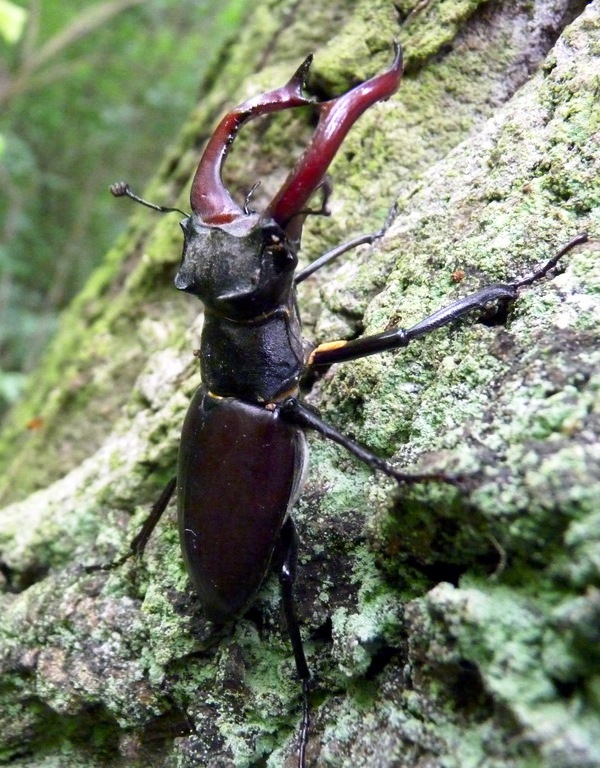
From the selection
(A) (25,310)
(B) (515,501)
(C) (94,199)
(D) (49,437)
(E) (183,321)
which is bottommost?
(A) (25,310)

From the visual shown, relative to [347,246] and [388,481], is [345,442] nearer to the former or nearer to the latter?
[388,481]

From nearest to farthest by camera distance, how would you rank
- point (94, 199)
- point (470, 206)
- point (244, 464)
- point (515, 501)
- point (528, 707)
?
point (528, 707) < point (515, 501) < point (244, 464) < point (470, 206) < point (94, 199)

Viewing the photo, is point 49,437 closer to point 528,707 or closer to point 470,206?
point 470,206

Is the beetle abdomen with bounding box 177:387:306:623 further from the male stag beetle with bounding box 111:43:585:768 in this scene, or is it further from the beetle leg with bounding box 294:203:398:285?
the beetle leg with bounding box 294:203:398:285

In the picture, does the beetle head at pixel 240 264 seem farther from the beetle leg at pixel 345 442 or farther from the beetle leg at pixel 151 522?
the beetle leg at pixel 151 522

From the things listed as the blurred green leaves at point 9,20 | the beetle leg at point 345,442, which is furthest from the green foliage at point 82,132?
the beetle leg at point 345,442

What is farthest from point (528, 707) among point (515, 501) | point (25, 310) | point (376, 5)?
point (25, 310)

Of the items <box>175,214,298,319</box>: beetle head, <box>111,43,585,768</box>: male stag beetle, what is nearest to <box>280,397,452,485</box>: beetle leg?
<box>111,43,585,768</box>: male stag beetle

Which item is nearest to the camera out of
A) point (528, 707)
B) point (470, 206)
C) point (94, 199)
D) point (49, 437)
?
point (528, 707)
